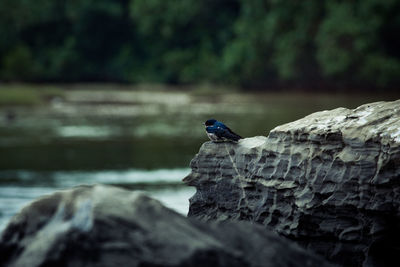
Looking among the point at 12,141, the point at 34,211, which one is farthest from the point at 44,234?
the point at 12,141

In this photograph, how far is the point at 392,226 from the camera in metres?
5.35

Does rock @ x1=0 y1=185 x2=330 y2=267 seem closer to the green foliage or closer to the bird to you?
the bird

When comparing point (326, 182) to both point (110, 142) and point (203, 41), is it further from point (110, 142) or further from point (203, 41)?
point (203, 41)

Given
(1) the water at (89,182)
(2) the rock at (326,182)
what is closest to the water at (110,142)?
(1) the water at (89,182)

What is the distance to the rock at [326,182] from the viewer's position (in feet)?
17.2

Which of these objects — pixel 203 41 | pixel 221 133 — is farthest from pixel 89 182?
pixel 203 41

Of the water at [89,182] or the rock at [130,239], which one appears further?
the water at [89,182]

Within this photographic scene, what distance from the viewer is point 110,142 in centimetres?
2088

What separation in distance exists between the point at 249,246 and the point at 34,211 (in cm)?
123

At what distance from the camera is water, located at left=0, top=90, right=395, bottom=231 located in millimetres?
13469

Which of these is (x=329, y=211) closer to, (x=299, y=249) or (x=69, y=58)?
(x=299, y=249)

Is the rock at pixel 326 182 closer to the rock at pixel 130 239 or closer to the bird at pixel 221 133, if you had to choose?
the bird at pixel 221 133

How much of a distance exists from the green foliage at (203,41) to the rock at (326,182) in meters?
34.7

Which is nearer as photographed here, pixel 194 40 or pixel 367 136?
pixel 367 136
